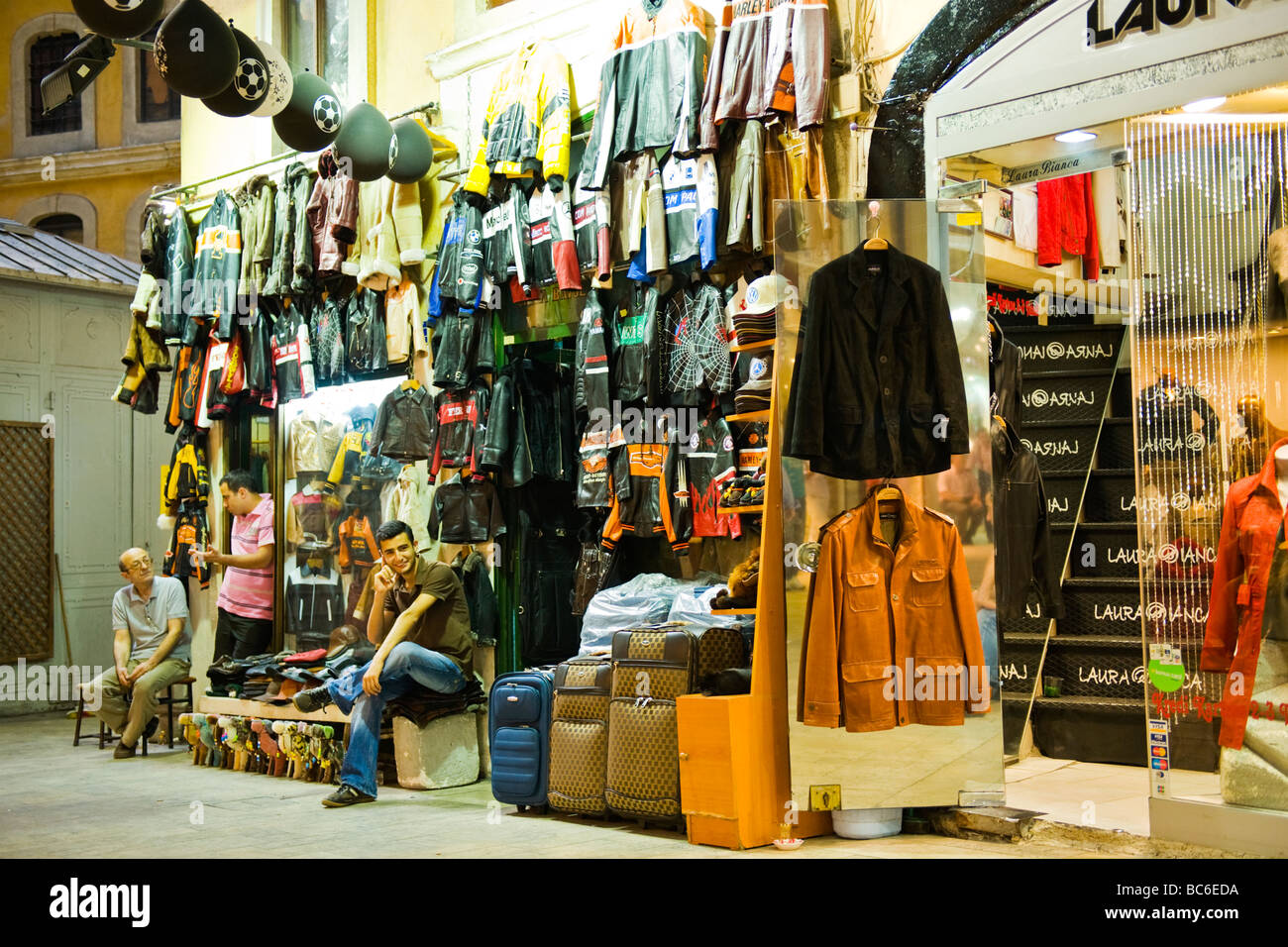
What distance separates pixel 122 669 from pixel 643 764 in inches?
188

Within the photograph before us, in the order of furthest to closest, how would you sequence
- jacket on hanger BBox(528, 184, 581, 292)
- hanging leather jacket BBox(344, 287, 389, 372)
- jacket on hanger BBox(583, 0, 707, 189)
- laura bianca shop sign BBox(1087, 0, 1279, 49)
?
hanging leather jacket BBox(344, 287, 389, 372) → jacket on hanger BBox(528, 184, 581, 292) → jacket on hanger BBox(583, 0, 707, 189) → laura bianca shop sign BBox(1087, 0, 1279, 49)

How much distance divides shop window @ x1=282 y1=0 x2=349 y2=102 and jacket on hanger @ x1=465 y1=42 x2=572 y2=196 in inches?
77.3

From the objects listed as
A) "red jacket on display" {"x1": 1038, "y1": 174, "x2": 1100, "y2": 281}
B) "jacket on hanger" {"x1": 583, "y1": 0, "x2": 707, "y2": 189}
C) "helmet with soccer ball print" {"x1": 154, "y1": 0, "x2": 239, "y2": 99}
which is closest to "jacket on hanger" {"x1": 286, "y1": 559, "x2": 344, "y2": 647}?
"helmet with soccer ball print" {"x1": 154, "y1": 0, "x2": 239, "y2": 99}

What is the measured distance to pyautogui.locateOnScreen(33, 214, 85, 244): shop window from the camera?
1820 cm

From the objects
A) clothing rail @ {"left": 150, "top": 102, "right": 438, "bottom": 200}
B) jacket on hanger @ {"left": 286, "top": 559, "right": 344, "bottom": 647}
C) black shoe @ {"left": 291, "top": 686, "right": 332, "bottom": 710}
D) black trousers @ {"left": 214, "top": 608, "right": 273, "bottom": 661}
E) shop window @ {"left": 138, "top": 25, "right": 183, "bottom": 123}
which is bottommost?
black shoe @ {"left": 291, "top": 686, "right": 332, "bottom": 710}

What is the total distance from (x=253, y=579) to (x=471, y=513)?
8.11 feet

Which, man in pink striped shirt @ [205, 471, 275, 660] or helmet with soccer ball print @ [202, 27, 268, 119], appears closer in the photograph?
helmet with soccer ball print @ [202, 27, 268, 119]

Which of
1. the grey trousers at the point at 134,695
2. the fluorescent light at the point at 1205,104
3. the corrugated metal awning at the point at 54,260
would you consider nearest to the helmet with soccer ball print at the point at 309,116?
the grey trousers at the point at 134,695

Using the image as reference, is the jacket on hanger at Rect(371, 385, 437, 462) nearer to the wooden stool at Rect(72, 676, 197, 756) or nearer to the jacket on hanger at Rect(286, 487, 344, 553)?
the jacket on hanger at Rect(286, 487, 344, 553)

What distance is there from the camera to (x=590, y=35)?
6871 mm

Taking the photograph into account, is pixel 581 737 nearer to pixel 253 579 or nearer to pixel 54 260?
pixel 253 579

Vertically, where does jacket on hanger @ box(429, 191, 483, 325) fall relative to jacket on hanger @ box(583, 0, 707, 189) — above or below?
below

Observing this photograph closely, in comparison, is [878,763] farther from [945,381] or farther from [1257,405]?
[1257,405]

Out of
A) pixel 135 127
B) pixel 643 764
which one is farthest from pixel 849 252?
pixel 135 127
